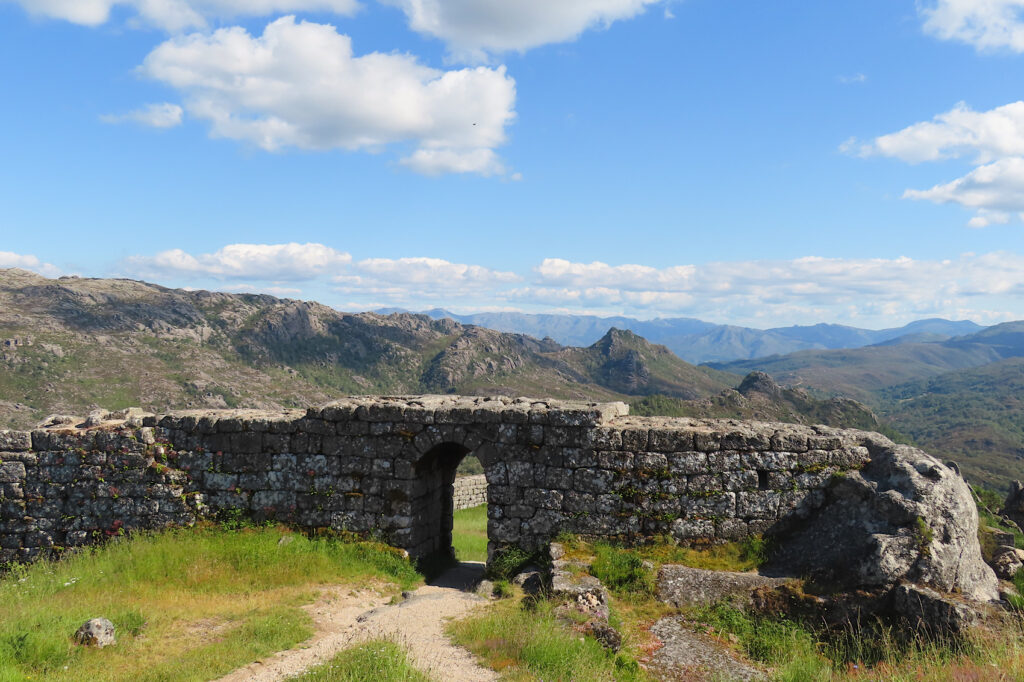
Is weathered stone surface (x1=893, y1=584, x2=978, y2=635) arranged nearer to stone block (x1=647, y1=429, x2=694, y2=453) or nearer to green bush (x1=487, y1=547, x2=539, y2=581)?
stone block (x1=647, y1=429, x2=694, y2=453)

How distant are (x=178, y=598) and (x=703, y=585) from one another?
812 cm

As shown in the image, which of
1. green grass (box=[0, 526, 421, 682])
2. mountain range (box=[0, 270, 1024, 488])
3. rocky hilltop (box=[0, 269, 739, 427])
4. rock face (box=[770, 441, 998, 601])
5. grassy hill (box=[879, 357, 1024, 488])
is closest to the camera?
green grass (box=[0, 526, 421, 682])

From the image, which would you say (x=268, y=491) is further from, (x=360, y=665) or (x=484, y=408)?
(x=360, y=665)

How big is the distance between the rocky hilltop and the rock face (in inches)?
3092

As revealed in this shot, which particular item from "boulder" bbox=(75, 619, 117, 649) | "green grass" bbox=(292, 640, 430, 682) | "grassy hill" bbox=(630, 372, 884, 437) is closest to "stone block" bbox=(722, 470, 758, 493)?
"green grass" bbox=(292, 640, 430, 682)

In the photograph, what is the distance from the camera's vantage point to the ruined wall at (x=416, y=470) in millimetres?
10352

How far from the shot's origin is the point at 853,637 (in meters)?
7.75

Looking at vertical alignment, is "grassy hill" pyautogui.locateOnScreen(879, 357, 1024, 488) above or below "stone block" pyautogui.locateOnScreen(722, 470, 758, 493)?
below

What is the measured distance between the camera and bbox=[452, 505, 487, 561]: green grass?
16344mm

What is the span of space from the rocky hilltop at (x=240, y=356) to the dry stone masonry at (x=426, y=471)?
232ft

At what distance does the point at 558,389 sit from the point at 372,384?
4027 centimetres

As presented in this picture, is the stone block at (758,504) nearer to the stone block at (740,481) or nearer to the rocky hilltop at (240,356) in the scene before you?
the stone block at (740,481)

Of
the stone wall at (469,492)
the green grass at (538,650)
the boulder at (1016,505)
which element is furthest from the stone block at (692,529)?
the stone wall at (469,492)

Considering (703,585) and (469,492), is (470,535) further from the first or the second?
(703,585)
